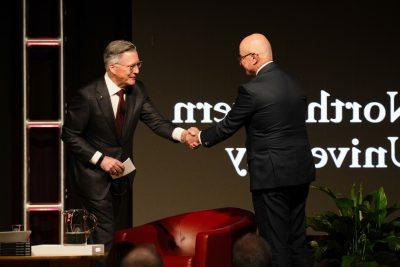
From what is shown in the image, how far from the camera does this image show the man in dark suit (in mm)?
5582

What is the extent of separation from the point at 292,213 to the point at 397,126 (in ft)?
7.52

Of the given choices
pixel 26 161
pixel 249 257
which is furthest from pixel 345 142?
pixel 249 257

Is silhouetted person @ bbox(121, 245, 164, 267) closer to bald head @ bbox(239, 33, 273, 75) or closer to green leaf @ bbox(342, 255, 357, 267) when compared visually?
bald head @ bbox(239, 33, 273, 75)


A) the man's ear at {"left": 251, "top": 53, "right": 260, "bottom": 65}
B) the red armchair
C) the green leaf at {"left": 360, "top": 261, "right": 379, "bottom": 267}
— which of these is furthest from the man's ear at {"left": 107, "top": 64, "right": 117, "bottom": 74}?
the green leaf at {"left": 360, "top": 261, "right": 379, "bottom": 267}

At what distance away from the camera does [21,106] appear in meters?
7.20

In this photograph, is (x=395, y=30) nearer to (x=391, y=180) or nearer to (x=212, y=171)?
(x=391, y=180)

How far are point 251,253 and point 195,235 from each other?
10.3 feet

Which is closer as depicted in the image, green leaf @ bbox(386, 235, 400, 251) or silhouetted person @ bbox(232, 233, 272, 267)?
silhouetted person @ bbox(232, 233, 272, 267)

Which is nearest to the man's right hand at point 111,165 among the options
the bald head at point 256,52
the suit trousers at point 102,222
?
the suit trousers at point 102,222

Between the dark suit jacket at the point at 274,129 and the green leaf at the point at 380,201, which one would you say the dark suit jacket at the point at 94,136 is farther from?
the green leaf at the point at 380,201

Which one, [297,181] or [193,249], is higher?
[297,181]

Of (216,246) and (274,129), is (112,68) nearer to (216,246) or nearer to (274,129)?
(274,129)

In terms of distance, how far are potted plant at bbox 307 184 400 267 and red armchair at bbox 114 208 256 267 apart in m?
0.76

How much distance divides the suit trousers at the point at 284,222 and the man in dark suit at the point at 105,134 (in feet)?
2.98
